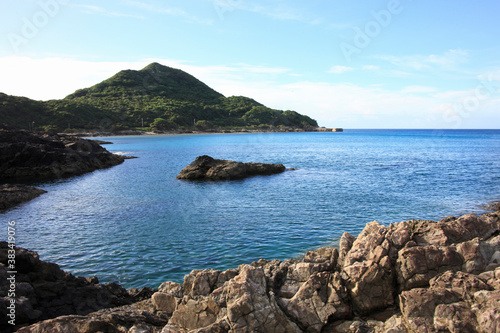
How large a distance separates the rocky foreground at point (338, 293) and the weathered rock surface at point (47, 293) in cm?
4

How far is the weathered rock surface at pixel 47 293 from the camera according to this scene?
392 inches

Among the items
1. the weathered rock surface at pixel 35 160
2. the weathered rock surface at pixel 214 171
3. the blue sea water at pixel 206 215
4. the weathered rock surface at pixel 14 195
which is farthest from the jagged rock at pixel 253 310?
the weathered rock surface at pixel 35 160

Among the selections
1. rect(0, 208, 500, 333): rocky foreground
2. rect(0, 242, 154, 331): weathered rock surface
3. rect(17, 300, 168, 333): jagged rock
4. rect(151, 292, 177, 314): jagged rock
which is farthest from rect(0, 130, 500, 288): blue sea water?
rect(17, 300, 168, 333): jagged rock

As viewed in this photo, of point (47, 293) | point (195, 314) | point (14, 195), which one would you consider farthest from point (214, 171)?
point (195, 314)

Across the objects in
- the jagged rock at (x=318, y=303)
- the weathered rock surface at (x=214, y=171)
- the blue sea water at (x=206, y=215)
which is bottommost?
the blue sea water at (x=206, y=215)

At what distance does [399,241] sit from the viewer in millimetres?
11352

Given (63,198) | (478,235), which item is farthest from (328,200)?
(63,198)

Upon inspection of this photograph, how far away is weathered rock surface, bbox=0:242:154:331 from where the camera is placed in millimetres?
9961

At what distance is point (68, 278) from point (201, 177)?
33.1m

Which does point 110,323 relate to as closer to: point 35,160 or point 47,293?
point 47,293

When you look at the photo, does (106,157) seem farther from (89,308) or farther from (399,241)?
(399,241)

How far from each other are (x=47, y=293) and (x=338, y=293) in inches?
391

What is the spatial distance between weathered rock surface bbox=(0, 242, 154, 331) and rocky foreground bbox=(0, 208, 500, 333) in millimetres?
40

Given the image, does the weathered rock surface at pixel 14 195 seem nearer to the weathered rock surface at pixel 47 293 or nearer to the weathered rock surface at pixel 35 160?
the weathered rock surface at pixel 35 160
